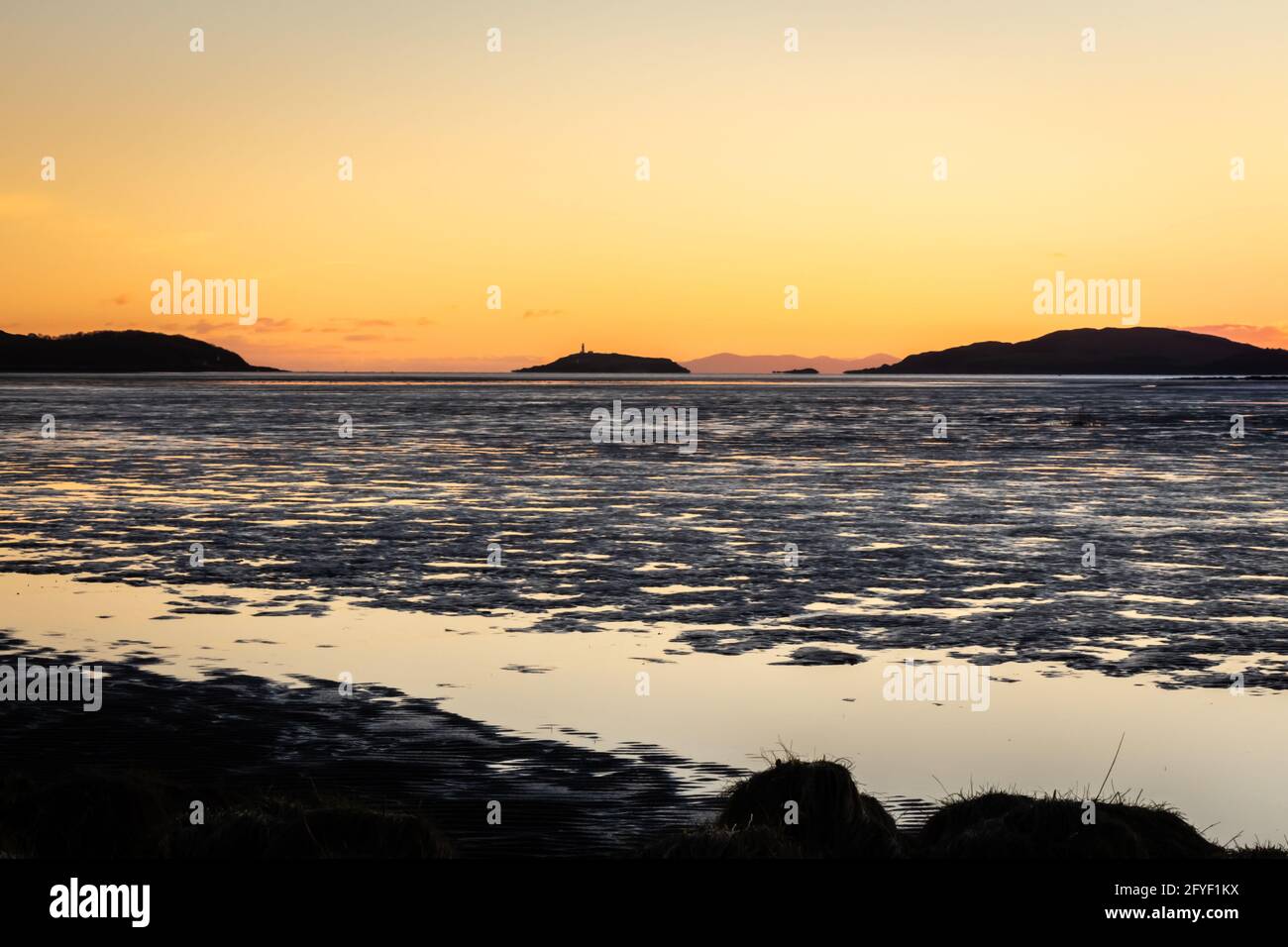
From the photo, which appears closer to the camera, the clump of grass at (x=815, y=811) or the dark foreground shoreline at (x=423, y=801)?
the dark foreground shoreline at (x=423, y=801)

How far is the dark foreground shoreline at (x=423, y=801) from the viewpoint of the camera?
7.66 m

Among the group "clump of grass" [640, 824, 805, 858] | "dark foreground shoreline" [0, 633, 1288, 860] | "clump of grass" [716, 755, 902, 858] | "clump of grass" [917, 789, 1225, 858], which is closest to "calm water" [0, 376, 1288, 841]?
"dark foreground shoreline" [0, 633, 1288, 860]

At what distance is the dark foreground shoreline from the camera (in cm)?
766

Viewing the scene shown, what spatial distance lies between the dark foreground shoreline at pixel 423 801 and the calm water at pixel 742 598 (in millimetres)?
1093

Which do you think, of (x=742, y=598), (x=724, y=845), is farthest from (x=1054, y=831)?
(x=742, y=598)

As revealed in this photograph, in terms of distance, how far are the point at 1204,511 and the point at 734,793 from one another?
2240 centimetres

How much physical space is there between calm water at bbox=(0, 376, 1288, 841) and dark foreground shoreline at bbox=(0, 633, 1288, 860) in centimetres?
109

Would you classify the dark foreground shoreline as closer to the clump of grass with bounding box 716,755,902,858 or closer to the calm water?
the clump of grass with bounding box 716,755,902,858

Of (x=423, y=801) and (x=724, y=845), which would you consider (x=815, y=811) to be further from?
(x=423, y=801)

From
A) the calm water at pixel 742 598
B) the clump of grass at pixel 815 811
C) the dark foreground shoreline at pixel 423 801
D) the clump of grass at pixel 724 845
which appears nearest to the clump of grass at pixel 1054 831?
the dark foreground shoreline at pixel 423 801

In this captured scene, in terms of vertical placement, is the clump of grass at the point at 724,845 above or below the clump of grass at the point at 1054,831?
above

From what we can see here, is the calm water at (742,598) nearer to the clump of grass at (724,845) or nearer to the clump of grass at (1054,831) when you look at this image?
the clump of grass at (1054,831)
